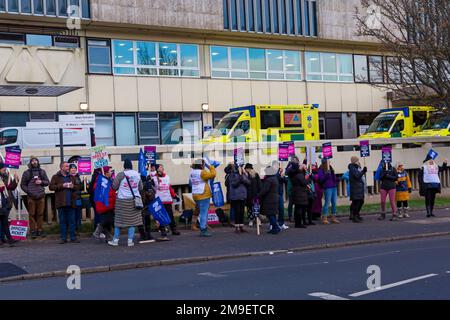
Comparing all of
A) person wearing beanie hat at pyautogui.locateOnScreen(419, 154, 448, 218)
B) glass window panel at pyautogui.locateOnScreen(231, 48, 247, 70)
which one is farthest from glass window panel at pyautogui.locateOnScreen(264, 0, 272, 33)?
person wearing beanie hat at pyautogui.locateOnScreen(419, 154, 448, 218)

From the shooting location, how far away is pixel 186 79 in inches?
1277

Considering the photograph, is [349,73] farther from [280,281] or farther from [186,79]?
[280,281]

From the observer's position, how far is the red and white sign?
14.6 metres

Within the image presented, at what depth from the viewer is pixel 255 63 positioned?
35000 millimetres

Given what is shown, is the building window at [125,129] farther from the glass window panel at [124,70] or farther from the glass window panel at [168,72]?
the glass window panel at [168,72]

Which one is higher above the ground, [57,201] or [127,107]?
[127,107]

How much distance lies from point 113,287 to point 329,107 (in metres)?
29.0

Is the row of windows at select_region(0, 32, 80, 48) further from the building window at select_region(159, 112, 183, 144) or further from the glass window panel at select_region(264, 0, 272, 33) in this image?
the glass window panel at select_region(264, 0, 272, 33)

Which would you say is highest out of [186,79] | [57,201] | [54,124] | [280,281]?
[186,79]

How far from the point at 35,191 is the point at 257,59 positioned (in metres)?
21.6

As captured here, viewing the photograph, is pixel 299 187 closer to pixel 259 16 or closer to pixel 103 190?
pixel 103 190

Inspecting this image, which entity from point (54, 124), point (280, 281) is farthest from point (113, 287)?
point (54, 124)

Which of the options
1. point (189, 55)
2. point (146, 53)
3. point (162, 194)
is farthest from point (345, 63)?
point (162, 194)

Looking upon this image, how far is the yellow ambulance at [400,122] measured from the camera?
3130cm
